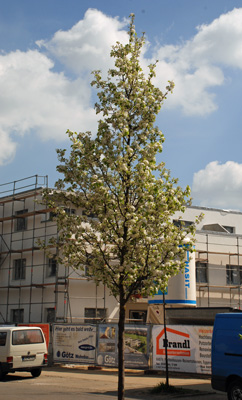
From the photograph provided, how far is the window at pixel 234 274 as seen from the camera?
1471 inches

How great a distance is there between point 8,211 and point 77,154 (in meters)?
25.9

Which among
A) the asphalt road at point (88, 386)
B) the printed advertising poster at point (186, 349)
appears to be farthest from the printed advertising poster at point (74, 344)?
the printed advertising poster at point (186, 349)

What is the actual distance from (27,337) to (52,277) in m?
12.3

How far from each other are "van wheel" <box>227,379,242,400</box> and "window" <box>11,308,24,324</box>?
21761 millimetres

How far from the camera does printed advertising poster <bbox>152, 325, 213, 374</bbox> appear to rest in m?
19.2

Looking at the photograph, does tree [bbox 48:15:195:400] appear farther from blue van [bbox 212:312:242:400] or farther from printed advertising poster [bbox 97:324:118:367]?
printed advertising poster [bbox 97:324:118:367]

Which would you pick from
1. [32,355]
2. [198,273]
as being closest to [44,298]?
[198,273]

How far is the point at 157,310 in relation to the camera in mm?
26094

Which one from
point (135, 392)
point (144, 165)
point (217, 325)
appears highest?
point (144, 165)

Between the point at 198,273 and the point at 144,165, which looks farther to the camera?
the point at 198,273

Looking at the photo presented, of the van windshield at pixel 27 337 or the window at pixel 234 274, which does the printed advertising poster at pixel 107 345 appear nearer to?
the van windshield at pixel 27 337

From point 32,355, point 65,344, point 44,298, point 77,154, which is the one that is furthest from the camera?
point 44,298

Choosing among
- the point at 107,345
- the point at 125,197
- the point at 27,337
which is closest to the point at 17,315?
the point at 107,345

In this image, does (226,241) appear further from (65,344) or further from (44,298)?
(65,344)
